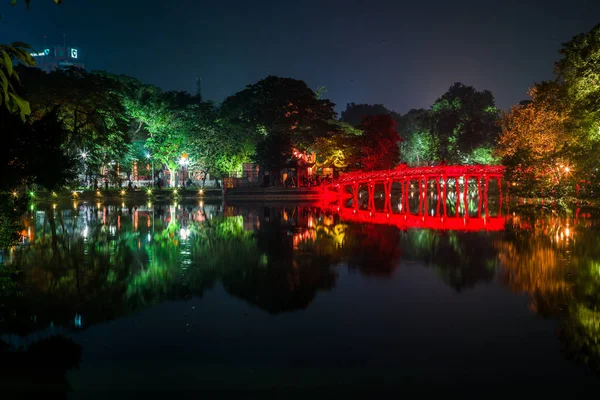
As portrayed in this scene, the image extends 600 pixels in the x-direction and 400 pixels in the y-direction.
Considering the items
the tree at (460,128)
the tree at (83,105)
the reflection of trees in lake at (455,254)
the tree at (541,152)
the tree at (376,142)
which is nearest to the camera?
the reflection of trees in lake at (455,254)

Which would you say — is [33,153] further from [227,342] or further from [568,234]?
[568,234]

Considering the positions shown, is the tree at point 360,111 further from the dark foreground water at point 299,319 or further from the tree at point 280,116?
the dark foreground water at point 299,319

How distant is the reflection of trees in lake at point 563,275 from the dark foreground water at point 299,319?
45 millimetres

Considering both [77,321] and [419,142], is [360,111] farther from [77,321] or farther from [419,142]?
[77,321]

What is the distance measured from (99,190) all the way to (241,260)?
115 ft

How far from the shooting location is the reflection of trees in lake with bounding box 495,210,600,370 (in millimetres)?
7715

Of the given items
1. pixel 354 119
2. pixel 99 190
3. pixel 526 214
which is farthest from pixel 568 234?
pixel 354 119

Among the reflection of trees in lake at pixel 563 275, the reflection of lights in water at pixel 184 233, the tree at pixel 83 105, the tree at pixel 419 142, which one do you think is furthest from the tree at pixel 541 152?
the tree at pixel 419 142

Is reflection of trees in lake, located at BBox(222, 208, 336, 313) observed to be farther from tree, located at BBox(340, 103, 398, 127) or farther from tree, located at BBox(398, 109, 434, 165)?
tree, located at BBox(340, 103, 398, 127)

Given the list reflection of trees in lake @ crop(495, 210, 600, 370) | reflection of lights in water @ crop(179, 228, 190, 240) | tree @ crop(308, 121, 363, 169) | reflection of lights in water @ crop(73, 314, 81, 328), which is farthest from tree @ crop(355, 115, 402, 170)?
reflection of lights in water @ crop(73, 314, 81, 328)

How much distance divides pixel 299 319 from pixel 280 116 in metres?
39.9

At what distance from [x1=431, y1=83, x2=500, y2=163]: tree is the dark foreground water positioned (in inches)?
1884

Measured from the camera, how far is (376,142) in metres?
53.8

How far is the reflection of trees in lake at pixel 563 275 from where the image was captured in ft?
25.3
